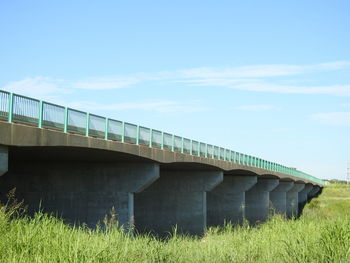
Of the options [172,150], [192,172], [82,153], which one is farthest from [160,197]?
[82,153]

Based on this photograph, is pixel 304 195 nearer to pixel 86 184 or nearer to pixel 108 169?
pixel 108 169

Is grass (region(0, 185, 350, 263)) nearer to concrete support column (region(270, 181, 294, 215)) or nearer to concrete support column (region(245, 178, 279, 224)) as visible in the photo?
concrete support column (region(245, 178, 279, 224))

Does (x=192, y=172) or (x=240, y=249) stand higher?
(x=192, y=172)

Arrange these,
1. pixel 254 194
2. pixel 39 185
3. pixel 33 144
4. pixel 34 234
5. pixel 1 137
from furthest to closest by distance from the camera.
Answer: pixel 254 194
pixel 39 185
pixel 33 144
pixel 1 137
pixel 34 234

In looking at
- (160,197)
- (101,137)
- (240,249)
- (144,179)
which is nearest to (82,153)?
(101,137)

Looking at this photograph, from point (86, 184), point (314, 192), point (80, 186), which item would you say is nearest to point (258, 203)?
point (86, 184)

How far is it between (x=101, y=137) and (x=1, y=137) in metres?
6.48

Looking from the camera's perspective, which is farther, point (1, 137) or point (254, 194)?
point (254, 194)

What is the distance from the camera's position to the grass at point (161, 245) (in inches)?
400

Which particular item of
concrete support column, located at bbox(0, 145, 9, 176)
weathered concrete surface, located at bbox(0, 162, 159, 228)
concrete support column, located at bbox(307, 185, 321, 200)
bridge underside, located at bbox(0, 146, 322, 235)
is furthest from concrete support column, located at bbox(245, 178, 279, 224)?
concrete support column, located at bbox(0, 145, 9, 176)

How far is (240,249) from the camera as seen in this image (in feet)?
46.0

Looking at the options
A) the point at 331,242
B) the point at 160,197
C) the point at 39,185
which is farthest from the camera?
the point at 160,197

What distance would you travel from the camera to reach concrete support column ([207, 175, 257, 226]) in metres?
45.2

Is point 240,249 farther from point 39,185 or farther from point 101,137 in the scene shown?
point 39,185
